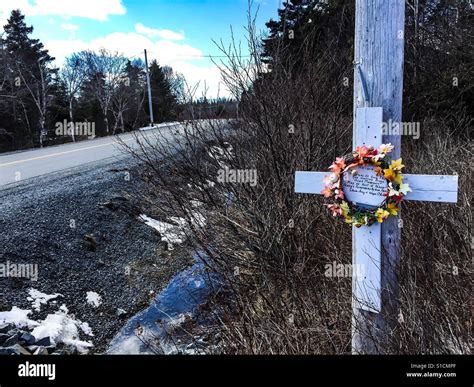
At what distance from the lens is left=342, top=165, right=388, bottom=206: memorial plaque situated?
198 centimetres

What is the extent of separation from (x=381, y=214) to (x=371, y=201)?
0.32 feet

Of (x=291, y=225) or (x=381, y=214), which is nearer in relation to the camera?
(x=381, y=214)

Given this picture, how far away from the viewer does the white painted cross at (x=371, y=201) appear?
6.43ft

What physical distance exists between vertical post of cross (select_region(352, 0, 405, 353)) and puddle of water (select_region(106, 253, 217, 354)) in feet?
6.69

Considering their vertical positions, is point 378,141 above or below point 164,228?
above

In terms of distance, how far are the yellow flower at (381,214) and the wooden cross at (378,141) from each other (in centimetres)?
10

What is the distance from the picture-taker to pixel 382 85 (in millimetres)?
2016

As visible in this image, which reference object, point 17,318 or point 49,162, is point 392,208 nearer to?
point 17,318

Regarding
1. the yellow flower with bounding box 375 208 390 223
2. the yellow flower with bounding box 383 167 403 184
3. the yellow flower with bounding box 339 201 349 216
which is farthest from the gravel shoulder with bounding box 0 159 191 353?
the yellow flower with bounding box 383 167 403 184

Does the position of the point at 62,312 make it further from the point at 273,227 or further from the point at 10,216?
the point at 273,227

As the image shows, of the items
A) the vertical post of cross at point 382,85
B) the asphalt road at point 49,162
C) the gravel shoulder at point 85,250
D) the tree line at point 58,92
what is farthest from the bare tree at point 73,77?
the vertical post of cross at point 382,85

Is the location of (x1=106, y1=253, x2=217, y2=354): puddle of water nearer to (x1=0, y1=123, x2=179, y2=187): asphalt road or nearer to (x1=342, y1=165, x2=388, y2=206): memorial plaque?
(x1=342, y1=165, x2=388, y2=206): memorial plaque

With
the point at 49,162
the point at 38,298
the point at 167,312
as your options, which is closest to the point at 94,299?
the point at 38,298
